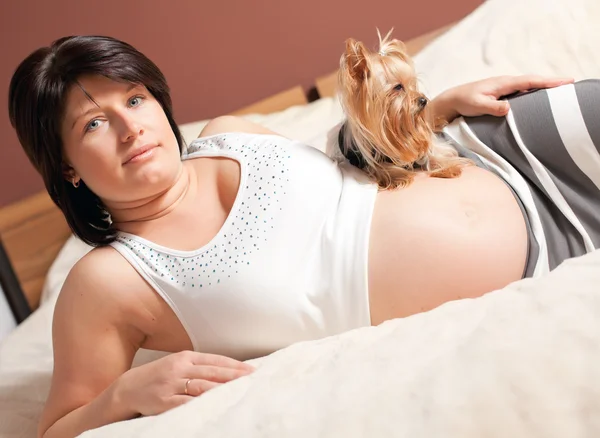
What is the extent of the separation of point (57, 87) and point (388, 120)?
0.57 m

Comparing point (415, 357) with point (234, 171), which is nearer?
point (415, 357)

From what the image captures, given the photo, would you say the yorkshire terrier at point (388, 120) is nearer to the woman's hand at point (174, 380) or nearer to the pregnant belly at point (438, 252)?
the pregnant belly at point (438, 252)

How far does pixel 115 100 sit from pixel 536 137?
0.77 metres

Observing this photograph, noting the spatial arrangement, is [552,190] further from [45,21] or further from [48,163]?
[45,21]

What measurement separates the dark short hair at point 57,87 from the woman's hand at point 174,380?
289 millimetres

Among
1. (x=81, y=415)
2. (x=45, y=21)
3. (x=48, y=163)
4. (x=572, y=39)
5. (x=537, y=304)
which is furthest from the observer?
(x=45, y=21)

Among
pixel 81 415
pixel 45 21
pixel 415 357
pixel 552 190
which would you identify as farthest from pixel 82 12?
pixel 415 357

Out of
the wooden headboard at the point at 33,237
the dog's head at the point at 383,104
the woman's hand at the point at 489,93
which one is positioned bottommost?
the wooden headboard at the point at 33,237

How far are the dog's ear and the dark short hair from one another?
358 mm

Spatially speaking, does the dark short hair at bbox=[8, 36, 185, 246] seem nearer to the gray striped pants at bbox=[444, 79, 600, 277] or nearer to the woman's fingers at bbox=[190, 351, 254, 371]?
the woman's fingers at bbox=[190, 351, 254, 371]

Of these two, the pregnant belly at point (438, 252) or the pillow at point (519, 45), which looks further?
the pillow at point (519, 45)

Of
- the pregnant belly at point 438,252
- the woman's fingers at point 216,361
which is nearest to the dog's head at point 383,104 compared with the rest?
the pregnant belly at point 438,252

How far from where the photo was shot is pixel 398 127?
1127 mm

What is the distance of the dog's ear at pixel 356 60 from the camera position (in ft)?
3.51
